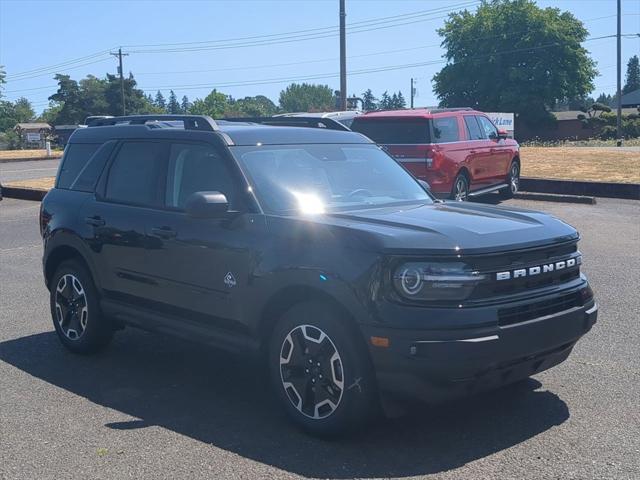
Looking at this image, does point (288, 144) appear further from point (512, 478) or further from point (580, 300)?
point (512, 478)

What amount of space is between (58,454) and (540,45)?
7915cm

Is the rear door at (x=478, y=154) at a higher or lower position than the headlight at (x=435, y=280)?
higher

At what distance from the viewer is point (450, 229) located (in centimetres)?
507

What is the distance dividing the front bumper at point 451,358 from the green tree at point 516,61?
241 ft

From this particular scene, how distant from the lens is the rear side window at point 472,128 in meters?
16.1

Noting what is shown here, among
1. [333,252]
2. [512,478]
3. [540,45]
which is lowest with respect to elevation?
[512,478]

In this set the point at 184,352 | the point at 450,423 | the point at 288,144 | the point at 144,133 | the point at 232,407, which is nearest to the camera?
the point at 450,423

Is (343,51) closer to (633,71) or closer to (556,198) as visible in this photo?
(556,198)

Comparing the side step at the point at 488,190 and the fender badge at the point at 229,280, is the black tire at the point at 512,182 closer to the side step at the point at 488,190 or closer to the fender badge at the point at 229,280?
the side step at the point at 488,190

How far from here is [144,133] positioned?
6.73 m

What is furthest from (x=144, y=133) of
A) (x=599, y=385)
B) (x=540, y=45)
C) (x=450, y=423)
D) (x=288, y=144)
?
(x=540, y=45)

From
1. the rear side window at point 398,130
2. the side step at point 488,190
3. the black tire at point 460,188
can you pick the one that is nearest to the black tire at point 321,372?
the rear side window at point 398,130

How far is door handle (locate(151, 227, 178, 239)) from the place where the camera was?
6098 millimetres

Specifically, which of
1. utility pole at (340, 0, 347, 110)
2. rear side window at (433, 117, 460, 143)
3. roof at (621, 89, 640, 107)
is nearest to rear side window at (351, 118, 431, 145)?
rear side window at (433, 117, 460, 143)
